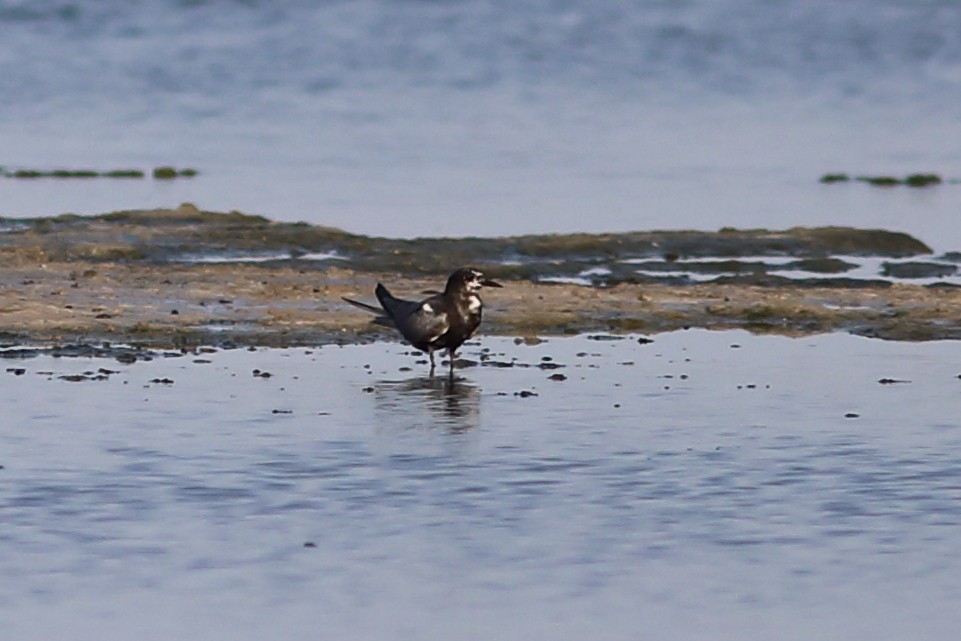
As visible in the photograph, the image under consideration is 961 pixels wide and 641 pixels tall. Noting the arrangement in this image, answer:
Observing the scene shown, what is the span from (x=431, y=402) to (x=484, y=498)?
3.19 meters

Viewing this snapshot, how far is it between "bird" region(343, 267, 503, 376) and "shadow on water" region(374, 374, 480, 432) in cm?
31

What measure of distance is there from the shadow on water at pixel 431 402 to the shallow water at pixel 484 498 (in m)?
0.04

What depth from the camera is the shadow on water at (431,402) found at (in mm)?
13258

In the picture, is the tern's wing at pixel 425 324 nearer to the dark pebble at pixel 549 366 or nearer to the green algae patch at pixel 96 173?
the dark pebble at pixel 549 366

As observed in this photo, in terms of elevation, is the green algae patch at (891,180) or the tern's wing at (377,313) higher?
the green algae patch at (891,180)

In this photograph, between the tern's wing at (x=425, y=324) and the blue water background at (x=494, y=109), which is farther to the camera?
the blue water background at (x=494, y=109)

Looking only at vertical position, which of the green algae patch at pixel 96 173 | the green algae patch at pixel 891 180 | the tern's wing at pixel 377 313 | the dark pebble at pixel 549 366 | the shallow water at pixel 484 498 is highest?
the green algae patch at pixel 96 173

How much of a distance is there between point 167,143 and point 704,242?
53.3 feet

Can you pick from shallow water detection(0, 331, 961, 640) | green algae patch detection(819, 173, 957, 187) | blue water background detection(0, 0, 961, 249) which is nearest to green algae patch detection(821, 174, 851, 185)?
green algae patch detection(819, 173, 957, 187)

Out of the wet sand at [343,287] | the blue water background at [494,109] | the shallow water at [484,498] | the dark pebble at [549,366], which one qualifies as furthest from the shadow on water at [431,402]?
the blue water background at [494,109]

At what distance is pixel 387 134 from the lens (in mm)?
37969

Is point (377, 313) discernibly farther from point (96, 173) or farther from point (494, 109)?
point (494, 109)

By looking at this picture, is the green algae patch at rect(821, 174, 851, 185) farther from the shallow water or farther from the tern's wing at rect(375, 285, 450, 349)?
the tern's wing at rect(375, 285, 450, 349)

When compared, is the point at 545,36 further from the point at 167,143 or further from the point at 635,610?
the point at 635,610
